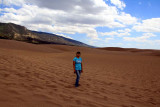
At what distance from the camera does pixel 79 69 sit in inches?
214

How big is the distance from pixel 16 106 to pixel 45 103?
626 millimetres

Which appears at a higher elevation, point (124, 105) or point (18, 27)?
point (18, 27)

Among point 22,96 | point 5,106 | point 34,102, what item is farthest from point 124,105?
point 5,106

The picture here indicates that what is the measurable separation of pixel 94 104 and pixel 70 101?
641mm

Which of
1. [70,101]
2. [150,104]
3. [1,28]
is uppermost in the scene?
[1,28]

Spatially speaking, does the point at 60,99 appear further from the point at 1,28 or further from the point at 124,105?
the point at 1,28

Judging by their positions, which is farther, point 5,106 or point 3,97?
point 3,97

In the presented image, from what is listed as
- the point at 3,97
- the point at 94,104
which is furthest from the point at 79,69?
the point at 3,97

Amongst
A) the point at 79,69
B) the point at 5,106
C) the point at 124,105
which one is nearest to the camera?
the point at 5,106

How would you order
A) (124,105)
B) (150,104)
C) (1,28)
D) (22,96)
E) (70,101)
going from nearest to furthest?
(22,96) → (70,101) → (124,105) → (150,104) → (1,28)

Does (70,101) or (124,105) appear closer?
(70,101)

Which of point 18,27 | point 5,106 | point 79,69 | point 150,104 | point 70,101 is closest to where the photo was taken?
point 5,106

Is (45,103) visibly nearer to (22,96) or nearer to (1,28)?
(22,96)

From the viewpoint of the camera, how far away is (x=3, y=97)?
3045 millimetres
